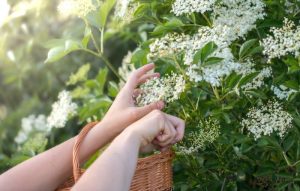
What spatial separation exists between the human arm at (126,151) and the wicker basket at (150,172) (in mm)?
31

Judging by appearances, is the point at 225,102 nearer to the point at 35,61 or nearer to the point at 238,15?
the point at 238,15

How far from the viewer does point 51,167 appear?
123 cm

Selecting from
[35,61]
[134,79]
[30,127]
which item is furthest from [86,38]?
[35,61]

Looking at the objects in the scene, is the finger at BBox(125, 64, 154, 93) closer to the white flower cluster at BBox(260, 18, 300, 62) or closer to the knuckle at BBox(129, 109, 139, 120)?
the knuckle at BBox(129, 109, 139, 120)

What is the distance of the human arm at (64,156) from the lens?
1.21 meters

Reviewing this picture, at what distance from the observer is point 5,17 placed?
2.02 m

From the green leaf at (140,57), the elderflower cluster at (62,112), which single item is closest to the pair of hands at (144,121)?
the green leaf at (140,57)

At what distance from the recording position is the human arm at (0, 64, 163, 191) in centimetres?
121

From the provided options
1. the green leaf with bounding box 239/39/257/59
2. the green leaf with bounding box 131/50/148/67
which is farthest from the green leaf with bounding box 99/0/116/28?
the green leaf with bounding box 239/39/257/59

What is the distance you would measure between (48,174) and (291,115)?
504mm

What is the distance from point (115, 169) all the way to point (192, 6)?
15.2 inches

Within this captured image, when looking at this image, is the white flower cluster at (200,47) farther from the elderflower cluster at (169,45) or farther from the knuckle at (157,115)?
the knuckle at (157,115)

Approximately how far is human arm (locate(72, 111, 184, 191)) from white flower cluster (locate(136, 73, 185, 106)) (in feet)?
0.18

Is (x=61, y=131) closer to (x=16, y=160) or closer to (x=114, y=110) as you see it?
(x=16, y=160)
